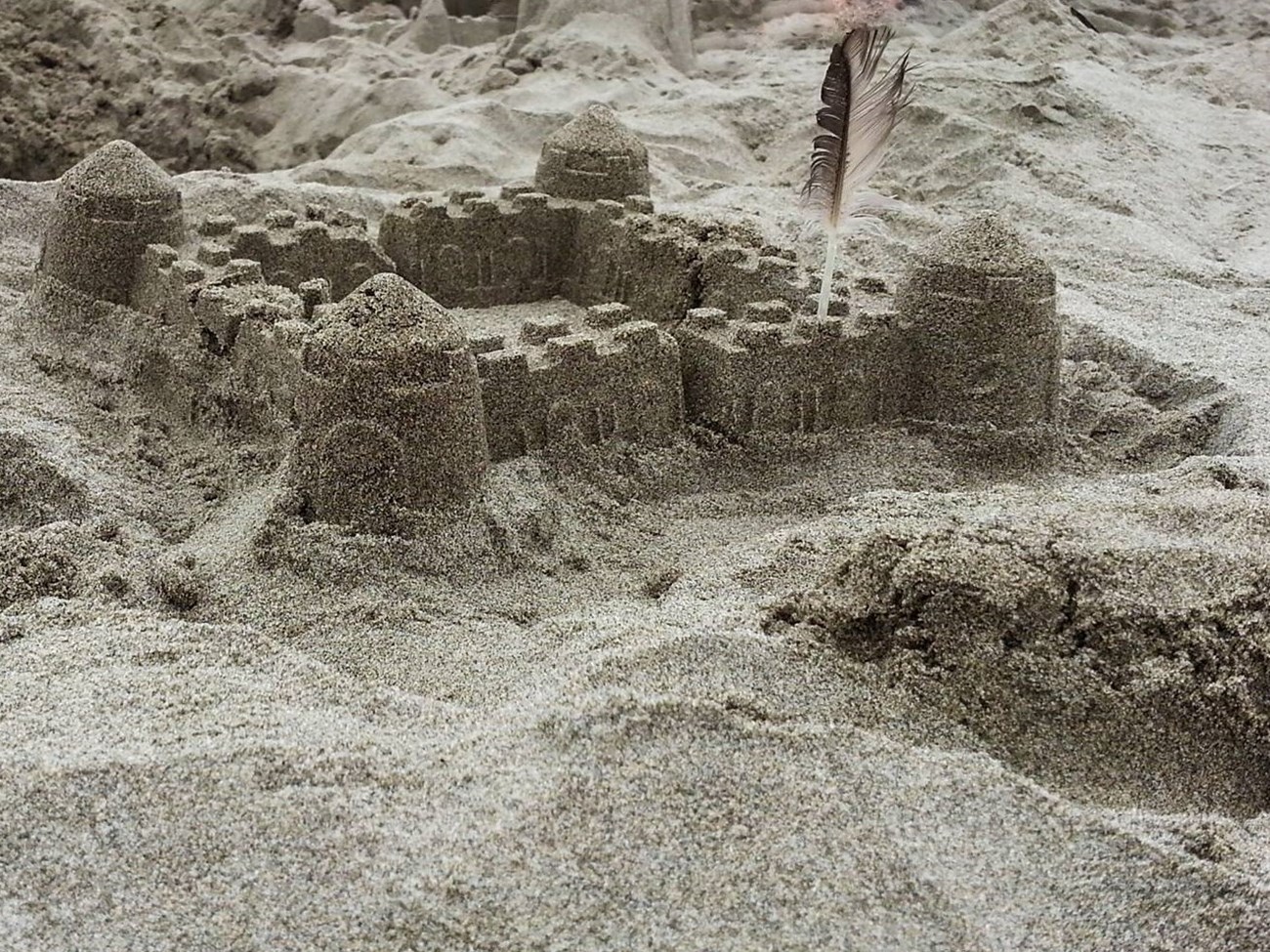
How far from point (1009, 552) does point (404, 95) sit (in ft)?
27.7

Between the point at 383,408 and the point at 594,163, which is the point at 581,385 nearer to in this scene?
the point at 383,408

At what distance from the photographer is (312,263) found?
22.1 ft

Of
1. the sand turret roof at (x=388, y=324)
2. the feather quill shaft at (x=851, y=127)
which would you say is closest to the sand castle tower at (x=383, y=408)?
the sand turret roof at (x=388, y=324)

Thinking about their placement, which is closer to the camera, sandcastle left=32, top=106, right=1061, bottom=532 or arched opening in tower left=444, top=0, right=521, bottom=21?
sandcastle left=32, top=106, right=1061, bottom=532

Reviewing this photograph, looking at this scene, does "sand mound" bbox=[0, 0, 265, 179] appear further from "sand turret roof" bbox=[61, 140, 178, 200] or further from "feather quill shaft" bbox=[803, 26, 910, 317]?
"feather quill shaft" bbox=[803, 26, 910, 317]

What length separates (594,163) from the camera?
7.38 m

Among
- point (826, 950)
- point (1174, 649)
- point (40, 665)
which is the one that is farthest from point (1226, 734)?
point (40, 665)

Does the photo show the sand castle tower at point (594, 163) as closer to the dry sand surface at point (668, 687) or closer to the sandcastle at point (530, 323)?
the sandcastle at point (530, 323)

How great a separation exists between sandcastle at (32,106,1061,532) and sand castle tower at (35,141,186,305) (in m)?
0.01

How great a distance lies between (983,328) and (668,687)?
111 inches

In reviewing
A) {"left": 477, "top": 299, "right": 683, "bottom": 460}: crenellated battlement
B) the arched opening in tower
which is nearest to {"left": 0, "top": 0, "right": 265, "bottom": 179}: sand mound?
the arched opening in tower

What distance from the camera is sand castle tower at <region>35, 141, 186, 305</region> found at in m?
6.40

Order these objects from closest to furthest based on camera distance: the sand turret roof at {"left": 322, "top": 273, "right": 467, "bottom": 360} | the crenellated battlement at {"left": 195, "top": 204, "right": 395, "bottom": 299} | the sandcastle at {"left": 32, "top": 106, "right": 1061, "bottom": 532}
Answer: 1. the sand turret roof at {"left": 322, "top": 273, "right": 467, "bottom": 360}
2. the sandcastle at {"left": 32, "top": 106, "right": 1061, "bottom": 532}
3. the crenellated battlement at {"left": 195, "top": 204, "right": 395, "bottom": 299}

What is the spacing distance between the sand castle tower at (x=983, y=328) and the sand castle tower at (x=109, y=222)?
13.0ft
